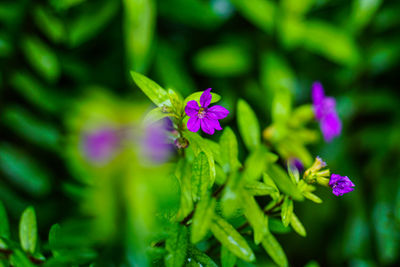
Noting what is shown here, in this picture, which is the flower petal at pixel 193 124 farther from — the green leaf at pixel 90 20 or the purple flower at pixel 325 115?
the green leaf at pixel 90 20

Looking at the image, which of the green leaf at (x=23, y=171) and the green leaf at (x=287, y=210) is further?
the green leaf at (x=23, y=171)

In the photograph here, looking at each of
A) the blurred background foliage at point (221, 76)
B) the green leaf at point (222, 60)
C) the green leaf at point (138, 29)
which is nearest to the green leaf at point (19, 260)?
the blurred background foliage at point (221, 76)

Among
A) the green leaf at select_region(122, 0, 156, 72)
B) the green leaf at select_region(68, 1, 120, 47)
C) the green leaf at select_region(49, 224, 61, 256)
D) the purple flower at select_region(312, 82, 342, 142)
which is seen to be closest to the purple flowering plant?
the green leaf at select_region(49, 224, 61, 256)

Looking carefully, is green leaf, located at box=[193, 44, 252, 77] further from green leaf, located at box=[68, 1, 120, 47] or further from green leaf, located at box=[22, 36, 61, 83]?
green leaf, located at box=[22, 36, 61, 83]

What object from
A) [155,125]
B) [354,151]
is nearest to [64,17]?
[155,125]

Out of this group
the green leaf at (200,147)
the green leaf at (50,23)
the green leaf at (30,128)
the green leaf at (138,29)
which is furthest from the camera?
the green leaf at (30,128)

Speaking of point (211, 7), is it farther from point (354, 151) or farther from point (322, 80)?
point (354, 151)
